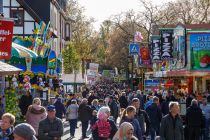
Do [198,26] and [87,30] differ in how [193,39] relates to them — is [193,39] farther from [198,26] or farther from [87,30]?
[87,30]

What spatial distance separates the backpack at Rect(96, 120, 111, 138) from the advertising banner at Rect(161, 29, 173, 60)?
24.1 meters

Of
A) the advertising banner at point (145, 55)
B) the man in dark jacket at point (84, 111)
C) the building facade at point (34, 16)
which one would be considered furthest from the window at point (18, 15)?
the man in dark jacket at point (84, 111)

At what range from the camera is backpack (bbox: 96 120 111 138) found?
43.3 ft

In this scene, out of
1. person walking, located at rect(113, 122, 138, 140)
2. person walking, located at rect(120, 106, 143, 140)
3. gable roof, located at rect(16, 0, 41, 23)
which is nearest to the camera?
person walking, located at rect(113, 122, 138, 140)

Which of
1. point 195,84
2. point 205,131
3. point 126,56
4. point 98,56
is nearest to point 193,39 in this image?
point 195,84

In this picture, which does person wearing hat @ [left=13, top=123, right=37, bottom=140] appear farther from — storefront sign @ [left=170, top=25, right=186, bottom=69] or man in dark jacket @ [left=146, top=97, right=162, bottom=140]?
storefront sign @ [left=170, top=25, right=186, bottom=69]

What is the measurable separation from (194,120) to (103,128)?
4.63 meters

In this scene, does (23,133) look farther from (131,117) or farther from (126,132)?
(131,117)

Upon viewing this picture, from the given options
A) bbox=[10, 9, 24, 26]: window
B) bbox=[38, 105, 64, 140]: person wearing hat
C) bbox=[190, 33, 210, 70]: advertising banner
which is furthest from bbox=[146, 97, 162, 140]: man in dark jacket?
bbox=[10, 9, 24, 26]: window

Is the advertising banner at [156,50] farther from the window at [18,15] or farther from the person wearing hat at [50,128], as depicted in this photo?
the person wearing hat at [50,128]

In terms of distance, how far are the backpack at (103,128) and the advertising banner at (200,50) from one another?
766 inches

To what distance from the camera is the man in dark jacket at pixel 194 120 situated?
16922mm

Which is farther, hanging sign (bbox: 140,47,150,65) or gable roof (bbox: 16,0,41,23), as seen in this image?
hanging sign (bbox: 140,47,150,65)

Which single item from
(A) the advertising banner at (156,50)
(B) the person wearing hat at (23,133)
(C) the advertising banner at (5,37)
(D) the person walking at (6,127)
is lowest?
(D) the person walking at (6,127)
